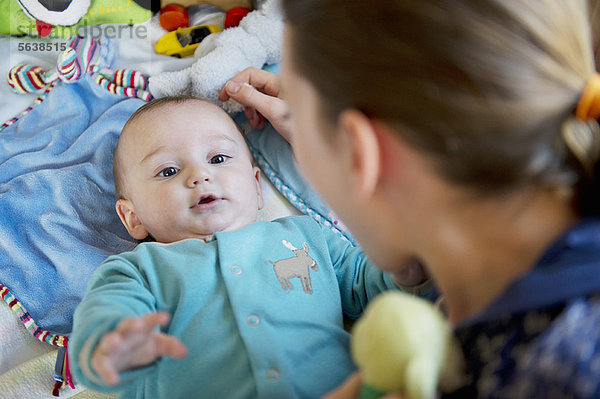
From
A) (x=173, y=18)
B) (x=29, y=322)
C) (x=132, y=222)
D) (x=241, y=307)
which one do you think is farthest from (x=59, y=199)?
(x=173, y=18)

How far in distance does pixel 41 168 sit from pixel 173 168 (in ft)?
1.50

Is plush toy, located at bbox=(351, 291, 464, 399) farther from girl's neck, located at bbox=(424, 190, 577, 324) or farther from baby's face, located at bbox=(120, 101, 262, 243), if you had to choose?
baby's face, located at bbox=(120, 101, 262, 243)

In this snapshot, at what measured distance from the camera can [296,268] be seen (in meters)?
1.12

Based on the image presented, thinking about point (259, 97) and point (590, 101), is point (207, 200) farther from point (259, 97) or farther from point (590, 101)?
point (590, 101)

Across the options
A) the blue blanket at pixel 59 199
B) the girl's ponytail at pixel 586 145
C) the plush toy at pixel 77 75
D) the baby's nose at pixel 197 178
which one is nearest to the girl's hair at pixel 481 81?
the girl's ponytail at pixel 586 145

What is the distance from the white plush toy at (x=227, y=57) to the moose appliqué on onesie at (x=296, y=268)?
0.58 meters

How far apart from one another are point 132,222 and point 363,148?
853mm

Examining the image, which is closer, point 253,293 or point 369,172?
point 369,172

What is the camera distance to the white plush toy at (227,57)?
5.24 feet

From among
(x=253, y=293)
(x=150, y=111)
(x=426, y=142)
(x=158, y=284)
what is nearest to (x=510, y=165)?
(x=426, y=142)

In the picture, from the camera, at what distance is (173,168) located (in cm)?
129

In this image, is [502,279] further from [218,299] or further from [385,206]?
[218,299]

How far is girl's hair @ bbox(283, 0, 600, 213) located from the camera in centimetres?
57

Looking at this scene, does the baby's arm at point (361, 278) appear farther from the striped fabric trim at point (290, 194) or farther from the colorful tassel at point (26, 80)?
the colorful tassel at point (26, 80)
